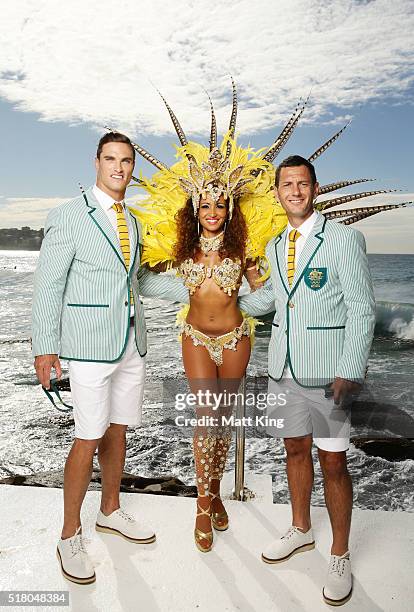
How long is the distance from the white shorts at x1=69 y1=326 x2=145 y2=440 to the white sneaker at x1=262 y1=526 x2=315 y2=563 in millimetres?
932

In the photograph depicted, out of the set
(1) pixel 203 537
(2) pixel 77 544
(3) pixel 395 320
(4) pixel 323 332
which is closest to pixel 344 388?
(4) pixel 323 332

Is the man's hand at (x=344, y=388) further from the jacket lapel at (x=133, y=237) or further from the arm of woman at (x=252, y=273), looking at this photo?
the jacket lapel at (x=133, y=237)

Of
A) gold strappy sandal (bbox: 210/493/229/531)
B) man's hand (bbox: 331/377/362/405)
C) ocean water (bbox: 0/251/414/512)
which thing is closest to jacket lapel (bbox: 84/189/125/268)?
man's hand (bbox: 331/377/362/405)

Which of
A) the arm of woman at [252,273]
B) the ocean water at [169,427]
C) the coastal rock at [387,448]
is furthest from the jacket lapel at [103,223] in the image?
the coastal rock at [387,448]

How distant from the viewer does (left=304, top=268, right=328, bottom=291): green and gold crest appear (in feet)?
7.68

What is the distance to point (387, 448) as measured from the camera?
7.29 meters

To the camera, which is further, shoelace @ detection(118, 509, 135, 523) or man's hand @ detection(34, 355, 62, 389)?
shoelace @ detection(118, 509, 135, 523)

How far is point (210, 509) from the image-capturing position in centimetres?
275

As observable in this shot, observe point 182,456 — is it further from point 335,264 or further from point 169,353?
point 169,353

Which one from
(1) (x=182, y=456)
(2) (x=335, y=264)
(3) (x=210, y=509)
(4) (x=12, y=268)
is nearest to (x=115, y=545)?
(3) (x=210, y=509)

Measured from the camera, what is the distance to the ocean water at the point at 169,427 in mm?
6645

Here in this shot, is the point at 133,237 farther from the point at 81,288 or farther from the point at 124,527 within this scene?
the point at 124,527

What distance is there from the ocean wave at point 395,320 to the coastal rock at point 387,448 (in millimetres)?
11216

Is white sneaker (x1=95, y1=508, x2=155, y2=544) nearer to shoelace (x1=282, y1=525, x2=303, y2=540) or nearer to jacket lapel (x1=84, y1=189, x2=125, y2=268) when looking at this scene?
shoelace (x1=282, y1=525, x2=303, y2=540)
